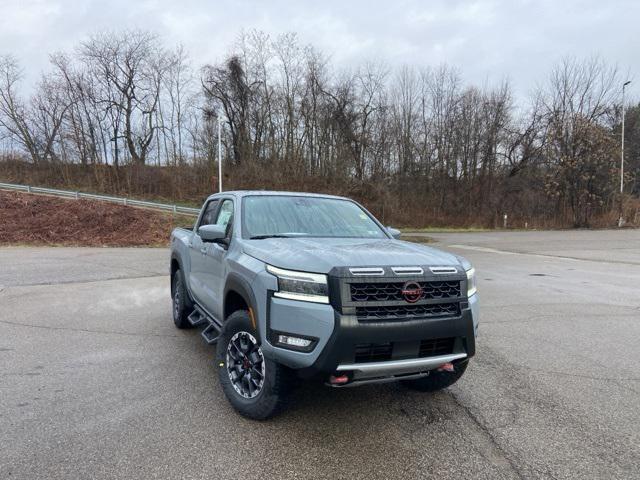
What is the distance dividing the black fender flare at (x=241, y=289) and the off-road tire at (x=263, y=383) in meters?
0.14

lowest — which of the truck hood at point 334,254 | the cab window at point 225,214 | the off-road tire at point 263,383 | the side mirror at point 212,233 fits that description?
the off-road tire at point 263,383

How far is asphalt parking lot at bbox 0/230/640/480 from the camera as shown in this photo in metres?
2.87

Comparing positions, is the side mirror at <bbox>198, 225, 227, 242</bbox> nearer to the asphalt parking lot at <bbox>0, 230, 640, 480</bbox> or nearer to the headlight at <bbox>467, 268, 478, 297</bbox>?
the asphalt parking lot at <bbox>0, 230, 640, 480</bbox>

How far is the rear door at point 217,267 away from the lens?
4160 mm

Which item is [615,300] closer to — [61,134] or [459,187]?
[459,187]

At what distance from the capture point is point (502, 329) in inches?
248

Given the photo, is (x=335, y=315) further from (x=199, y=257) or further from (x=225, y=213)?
(x=199, y=257)

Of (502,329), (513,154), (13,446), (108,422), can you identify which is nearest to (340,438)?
(108,422)

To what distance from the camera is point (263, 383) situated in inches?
129

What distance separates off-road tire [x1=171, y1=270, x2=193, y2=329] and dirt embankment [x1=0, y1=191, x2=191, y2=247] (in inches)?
604

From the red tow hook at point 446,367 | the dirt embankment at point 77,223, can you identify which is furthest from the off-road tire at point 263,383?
the dirt embankment at point 77,223

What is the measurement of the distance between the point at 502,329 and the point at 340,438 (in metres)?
3.96

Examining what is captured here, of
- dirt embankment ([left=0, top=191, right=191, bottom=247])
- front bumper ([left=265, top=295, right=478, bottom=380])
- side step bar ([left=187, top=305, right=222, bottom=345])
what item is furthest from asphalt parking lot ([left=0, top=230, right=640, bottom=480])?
dirt embankment ([left=0, top=191, right=191, bottom=247])

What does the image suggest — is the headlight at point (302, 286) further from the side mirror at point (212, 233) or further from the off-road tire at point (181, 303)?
the off-road tire at point (181, 303)
